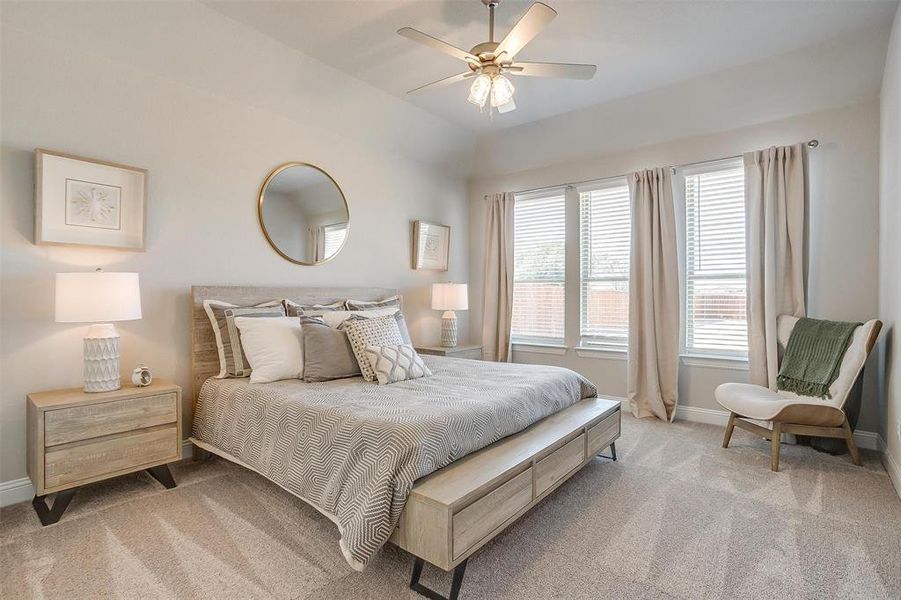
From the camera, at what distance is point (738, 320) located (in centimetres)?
393

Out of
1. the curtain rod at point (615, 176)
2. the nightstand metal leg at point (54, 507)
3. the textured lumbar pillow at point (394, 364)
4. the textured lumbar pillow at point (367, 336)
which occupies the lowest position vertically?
the nightstand metal leg at point (54, 507)

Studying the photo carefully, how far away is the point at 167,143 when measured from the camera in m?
3.02

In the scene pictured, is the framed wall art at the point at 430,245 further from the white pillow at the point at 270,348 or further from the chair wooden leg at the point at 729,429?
the chair wooden leg at the point at 729,429

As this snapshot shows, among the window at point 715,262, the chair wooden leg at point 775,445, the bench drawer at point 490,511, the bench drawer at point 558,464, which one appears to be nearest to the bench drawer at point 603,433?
the bench drawer at point 558,464

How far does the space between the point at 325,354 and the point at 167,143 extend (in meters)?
1.75

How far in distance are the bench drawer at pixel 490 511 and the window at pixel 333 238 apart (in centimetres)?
267

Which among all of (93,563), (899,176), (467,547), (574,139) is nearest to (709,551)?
(467,547)

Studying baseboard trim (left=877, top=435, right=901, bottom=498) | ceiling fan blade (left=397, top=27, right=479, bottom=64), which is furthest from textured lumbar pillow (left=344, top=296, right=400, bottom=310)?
baseboard trim (left=877, top=435, right=901, bottom=498)

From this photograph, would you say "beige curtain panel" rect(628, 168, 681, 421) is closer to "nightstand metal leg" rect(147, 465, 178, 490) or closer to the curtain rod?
the curtain rod

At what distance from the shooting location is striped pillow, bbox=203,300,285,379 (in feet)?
9.93

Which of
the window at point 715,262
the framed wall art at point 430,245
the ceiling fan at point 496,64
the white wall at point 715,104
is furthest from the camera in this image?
the framed wall art at point 430,245

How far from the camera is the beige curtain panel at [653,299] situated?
161 inches

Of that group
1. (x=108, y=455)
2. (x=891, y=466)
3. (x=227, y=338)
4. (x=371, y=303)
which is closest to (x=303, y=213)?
(x=371, y=303)

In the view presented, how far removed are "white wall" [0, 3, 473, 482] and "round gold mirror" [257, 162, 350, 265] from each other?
82 mm
